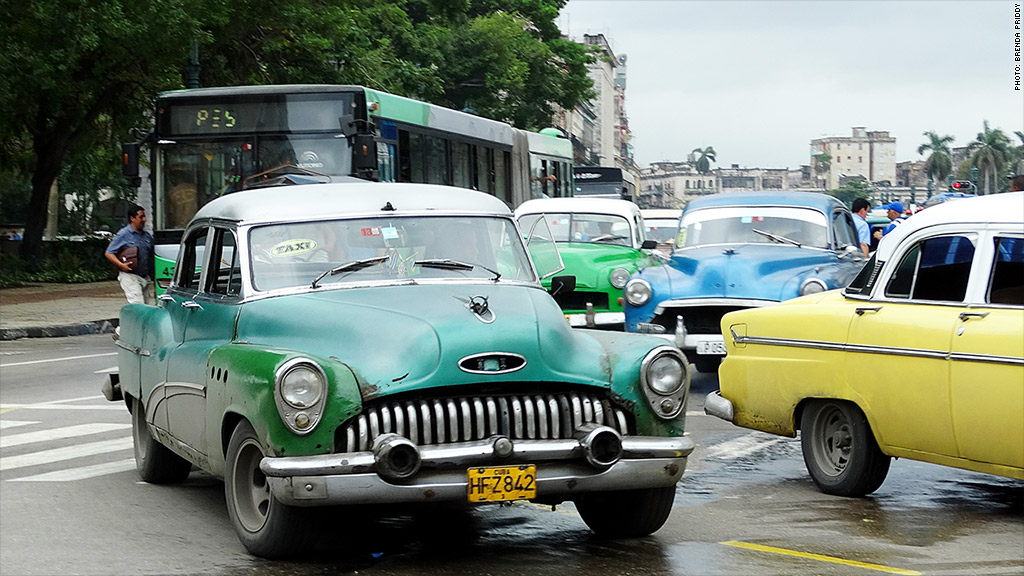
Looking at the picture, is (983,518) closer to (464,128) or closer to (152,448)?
(152,448)

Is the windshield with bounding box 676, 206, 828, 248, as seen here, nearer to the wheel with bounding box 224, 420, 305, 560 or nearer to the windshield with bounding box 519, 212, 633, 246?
the windshield with bounding box 519, 212, 633, 246

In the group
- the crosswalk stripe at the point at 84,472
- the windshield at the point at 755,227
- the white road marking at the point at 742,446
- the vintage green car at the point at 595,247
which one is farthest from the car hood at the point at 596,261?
the crosswalk stripe at the point at 84,472

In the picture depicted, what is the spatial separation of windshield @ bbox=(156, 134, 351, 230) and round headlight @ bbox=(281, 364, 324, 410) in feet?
40.0

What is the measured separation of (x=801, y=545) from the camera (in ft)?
23.2

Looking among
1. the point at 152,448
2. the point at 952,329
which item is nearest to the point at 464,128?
the point at 152,448

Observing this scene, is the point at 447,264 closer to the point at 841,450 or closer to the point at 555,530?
the point at 555,530

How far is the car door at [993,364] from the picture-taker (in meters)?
7.14

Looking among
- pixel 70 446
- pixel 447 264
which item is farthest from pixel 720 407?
pixel 70 446

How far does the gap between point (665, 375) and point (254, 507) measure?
197 centimetres

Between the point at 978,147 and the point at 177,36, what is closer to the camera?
the point at 177,36

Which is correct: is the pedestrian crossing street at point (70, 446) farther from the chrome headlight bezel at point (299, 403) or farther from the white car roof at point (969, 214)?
the chrome headlight bezel at point (299, 403)

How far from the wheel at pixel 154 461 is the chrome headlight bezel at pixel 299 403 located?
115 inches

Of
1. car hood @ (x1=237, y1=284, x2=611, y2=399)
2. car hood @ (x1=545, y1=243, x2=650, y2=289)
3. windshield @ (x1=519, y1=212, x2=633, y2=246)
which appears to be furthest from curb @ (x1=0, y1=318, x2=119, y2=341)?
car hood @ (x1=237, y1=284, x2=611, y2=399)

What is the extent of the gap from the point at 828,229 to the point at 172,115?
8439mm
